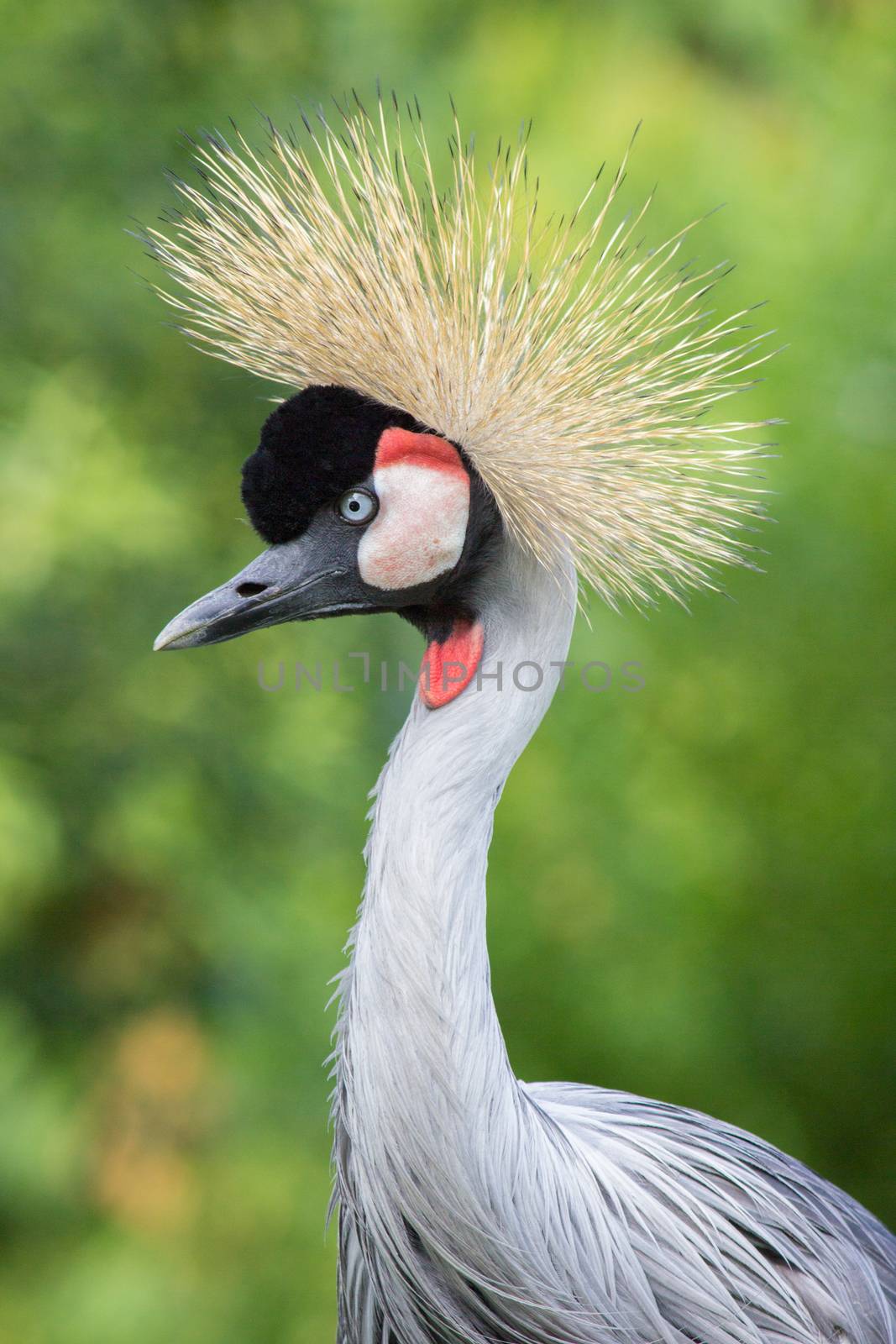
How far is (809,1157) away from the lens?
87.7 inches

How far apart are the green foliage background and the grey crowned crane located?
1000 millimetres

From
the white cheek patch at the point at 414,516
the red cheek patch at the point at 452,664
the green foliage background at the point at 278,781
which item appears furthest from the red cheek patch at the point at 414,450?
the green foliage background at the point at 278,781

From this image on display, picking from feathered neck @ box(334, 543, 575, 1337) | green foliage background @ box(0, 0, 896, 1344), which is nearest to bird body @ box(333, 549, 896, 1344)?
feathered neck @ box(334, 543, 575, 1337)

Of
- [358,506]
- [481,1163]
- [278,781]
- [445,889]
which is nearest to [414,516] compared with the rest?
[358,506]

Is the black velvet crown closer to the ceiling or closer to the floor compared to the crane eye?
closer to the ceiling

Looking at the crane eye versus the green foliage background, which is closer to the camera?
the crane eye

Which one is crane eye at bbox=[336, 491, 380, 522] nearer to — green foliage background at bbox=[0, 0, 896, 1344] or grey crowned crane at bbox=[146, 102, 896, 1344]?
grey crowned crane at bbox=[146, 102, 896, 1344]

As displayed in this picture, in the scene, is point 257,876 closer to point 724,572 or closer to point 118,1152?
point 118,1152

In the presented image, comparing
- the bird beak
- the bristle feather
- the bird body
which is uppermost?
the bristle feather

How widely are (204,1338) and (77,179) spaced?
73.7 inches

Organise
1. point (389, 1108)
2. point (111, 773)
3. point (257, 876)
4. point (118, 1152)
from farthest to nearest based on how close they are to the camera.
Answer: point (118, 1152), point (257, 876), point (111, 773), point (389, 1108)

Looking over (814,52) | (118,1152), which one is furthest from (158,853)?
(814,52)

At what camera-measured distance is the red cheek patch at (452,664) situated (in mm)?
916

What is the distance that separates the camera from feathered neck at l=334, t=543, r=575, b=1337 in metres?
0.86
